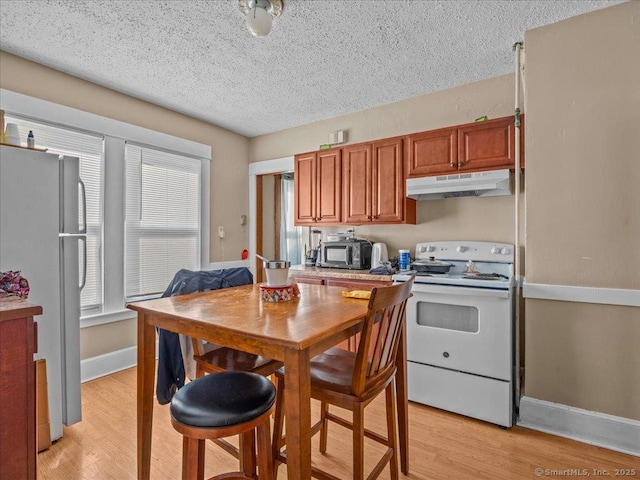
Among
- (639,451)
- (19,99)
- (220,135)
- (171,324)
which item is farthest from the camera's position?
(220,135)

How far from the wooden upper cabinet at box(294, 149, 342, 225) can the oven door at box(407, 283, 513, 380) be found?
132 centimetres

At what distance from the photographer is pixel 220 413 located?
108cm

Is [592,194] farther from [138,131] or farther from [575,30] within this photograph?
[138,131]

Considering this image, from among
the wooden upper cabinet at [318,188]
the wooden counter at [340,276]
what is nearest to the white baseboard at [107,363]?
the wooden counter at [340,276]

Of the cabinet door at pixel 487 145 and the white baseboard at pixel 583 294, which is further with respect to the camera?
the cabinet door at pixel 487 145

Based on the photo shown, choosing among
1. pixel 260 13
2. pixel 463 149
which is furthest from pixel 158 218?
pixel 463 149

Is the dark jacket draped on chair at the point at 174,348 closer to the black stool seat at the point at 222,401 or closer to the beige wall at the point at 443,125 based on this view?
the black stool seat at the point at 222,401

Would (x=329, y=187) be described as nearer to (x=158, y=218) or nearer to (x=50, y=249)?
(x=158, y=218)

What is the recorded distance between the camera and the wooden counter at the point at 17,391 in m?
1.12

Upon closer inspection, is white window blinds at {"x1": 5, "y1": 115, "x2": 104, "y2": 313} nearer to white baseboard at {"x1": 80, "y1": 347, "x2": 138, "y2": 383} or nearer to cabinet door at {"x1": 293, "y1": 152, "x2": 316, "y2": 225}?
white baseboard at {"x1": 80, "y1": 347, "x2": 138, "y2": 383}

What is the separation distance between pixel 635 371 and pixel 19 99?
4406 millimetres

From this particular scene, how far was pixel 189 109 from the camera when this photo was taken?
3.47 m

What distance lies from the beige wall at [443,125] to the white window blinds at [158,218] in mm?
1611

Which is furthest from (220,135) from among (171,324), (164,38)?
(171,324)
